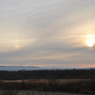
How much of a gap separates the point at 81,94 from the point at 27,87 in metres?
6.34

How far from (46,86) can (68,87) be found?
2230mm

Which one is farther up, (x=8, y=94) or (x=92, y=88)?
(x=8, y=94)

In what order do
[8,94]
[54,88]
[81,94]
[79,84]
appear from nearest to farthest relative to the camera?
[8,94], [81,94], [54,88], [79,84]

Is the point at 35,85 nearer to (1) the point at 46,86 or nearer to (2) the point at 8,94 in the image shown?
(1) the point at 46,86

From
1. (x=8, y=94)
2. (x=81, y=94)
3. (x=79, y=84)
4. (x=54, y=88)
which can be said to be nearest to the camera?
(x=8, y=94)

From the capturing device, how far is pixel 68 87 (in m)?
21.9

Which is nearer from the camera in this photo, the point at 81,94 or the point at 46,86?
the point at 81,94

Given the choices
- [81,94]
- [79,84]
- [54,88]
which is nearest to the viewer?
[81,94]

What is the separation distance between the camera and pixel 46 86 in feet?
71.6

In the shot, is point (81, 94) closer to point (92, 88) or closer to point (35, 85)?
point (92, 88)

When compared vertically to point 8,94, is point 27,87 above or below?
below

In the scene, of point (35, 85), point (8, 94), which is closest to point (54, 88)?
point (35, 85)

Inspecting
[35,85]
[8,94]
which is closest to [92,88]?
[35,85]

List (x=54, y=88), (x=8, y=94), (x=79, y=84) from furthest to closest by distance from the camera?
1. (x=79, y=84)
2. (x=54, y=88)
3. (x=8, y=94)
